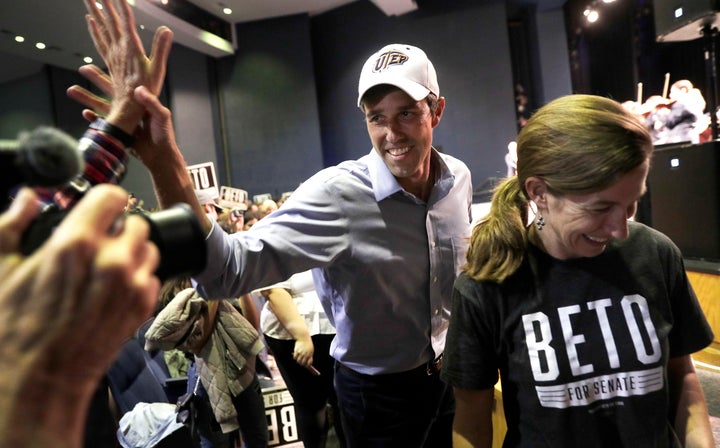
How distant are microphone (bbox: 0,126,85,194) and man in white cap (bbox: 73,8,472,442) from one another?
104 cm

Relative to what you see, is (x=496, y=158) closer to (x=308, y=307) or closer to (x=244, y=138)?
(x=244, y=138)

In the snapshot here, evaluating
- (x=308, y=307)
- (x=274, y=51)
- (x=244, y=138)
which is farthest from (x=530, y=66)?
(x=308, y=307)

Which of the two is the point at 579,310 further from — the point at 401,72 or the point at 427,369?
the point at 401,72

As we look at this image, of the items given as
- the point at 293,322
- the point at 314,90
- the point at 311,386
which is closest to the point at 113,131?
the point at 293,322

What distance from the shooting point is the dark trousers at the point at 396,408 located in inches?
64.4

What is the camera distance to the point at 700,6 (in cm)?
356

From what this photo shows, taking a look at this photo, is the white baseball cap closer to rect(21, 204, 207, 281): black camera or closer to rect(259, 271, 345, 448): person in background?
rect(21, 204, 207, 281): black camera

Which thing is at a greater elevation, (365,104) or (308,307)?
(365,104)

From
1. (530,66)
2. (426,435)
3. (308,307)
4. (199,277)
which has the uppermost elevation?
(530,66)

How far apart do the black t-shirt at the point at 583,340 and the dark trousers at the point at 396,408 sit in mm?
539

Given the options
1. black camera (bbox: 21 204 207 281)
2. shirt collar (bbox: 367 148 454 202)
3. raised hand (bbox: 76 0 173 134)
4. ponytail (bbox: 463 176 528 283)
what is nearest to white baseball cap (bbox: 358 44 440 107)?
shirt collar (bbox: 367 148 454 202)

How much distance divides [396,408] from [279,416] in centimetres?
169

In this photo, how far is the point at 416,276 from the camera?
1.61 meters

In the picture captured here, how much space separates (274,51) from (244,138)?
1784 millimetres
